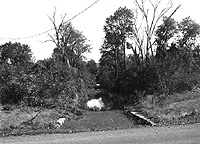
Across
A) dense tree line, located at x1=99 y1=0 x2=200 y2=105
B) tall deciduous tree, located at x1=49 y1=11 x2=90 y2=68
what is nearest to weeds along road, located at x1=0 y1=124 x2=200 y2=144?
dense tree line, located at x1=99 y1=0 x2=200 y2=105

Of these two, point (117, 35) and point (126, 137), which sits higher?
point (117, 35)

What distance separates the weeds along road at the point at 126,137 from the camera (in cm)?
695

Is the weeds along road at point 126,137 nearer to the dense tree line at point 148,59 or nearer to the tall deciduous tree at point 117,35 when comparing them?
the dense tree line at point 148,59

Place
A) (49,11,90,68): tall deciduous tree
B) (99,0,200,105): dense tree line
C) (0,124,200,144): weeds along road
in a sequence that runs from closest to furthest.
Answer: (0,124,200,144): weeds along road
(99,0,200,105): dense tree line
(49,11,90,68): tall deciduous tree

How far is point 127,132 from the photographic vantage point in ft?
27.3

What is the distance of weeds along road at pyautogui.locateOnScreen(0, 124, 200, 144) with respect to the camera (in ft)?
22.8

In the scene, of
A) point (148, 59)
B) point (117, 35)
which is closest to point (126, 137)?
point (148, 59)

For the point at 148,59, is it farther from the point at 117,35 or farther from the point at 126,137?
the point at 126,137

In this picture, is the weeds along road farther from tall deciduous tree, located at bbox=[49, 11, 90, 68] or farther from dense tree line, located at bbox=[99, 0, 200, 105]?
tall deciduous tree, located at bbox=[49, 11, 90, 68]

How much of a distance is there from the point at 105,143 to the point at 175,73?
1665 centimetres

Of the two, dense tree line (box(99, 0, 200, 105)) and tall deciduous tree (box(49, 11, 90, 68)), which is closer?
dense tree line (box(99, 0, 200, 105))

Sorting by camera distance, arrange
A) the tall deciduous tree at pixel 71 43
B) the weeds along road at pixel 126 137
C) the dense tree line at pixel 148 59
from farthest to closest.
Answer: the tall deciduous tree at pixel 71 43
the dense tree line at pixel 148 59
the weeds along road at pixel 126 137

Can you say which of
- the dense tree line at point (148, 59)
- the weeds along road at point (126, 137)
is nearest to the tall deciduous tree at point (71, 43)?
the dense tree line at point (148, 59)

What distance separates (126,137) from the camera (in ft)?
24.9
